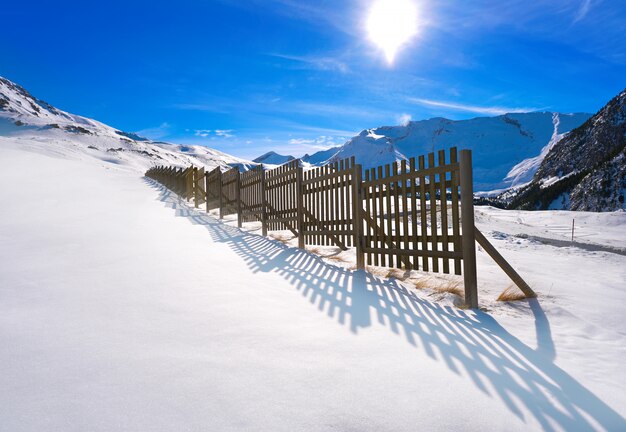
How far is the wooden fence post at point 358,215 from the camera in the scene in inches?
216

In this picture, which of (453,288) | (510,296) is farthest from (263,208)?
(510,296)

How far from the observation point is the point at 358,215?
570 centimetres

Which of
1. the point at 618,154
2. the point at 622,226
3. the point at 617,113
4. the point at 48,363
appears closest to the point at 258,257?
the point at 48,363

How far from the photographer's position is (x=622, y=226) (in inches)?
643

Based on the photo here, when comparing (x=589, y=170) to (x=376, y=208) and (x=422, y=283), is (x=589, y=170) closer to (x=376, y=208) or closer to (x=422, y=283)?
(x=376, y=208)

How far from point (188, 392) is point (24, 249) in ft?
13.8

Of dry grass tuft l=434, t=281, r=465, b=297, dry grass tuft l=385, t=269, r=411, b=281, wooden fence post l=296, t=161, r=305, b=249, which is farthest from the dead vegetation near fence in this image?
wooden fence post l=296, t=161, r=305, b=249

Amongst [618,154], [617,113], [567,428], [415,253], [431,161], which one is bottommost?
[567,428]

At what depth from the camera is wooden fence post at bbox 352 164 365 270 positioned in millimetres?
5496

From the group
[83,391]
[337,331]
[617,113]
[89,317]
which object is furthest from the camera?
[617,113]

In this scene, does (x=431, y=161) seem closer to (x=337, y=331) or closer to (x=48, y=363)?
(x=337, y=331)

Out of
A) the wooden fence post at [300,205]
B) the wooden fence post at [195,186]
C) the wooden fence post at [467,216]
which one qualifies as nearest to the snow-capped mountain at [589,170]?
the wooden fence post at [195,186]

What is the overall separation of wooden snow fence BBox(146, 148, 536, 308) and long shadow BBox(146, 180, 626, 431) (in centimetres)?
54

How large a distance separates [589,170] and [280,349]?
87.2 m
